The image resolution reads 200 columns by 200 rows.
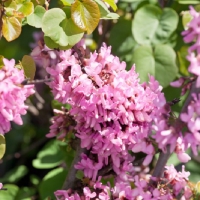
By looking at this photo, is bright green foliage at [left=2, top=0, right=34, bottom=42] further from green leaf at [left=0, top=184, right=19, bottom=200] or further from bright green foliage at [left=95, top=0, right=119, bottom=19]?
green leaf at [left=0, top=184, right=19, bottom=200]

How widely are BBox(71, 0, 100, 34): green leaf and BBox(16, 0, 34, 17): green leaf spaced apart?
0.08 m

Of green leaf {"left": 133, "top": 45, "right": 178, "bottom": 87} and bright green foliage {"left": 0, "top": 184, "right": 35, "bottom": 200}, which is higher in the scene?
green leaf {"left": 133, "top": 45, "right": 178, "bottom": 87}

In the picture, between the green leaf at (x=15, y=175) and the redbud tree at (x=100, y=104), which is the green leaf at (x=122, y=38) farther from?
the green leaf at (x=15, y=175)

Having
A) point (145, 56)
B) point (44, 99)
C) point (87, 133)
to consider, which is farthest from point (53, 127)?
point (44, 99)

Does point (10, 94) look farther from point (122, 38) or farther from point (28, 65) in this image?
point (122, 38)

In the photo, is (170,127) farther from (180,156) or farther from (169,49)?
(169,49)

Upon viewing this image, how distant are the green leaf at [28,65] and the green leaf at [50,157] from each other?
44 centimetres

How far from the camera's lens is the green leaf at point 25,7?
90 centimetres

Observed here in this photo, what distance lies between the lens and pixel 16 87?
792mm

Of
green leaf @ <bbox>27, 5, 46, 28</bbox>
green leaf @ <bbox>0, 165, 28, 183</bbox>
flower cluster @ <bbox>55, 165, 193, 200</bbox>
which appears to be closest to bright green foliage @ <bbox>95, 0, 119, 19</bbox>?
green leaf @ <bbox>27, 5, 46, 28</bbox>

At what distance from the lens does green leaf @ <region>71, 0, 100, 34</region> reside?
893mm

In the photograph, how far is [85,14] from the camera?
903 millimetres

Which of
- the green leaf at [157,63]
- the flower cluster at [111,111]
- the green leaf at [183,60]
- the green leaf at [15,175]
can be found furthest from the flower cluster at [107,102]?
the green leaf at [15,175]

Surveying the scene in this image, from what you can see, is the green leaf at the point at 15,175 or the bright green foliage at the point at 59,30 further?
the green leaf at the point at 15,175
